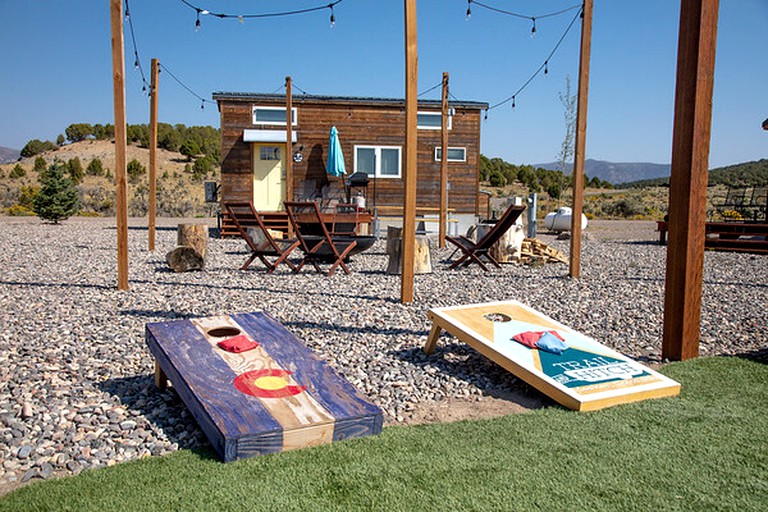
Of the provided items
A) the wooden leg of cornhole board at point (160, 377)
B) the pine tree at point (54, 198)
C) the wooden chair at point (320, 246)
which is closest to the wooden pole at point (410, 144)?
the wooden chair at point (320, 246)

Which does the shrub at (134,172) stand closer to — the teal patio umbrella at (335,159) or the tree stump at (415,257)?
the teal patio umbrella at (335,159)

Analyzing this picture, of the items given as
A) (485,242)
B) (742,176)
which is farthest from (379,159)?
(742,176)

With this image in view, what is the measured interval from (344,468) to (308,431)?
0.84 feet

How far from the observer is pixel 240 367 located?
10.1 feet

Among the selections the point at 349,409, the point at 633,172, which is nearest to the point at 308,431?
the point at 349,409

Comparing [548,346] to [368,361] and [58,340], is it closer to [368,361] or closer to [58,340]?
[368,361]

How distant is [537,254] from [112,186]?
108ft

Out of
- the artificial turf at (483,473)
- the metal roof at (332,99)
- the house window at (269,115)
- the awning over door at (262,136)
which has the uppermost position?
the metal roof at (332,99)

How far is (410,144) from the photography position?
5.85 metres

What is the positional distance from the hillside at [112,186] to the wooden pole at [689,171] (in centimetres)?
2104

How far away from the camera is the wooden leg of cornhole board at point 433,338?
4.03 metres

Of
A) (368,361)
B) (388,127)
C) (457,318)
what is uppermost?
(388,127)

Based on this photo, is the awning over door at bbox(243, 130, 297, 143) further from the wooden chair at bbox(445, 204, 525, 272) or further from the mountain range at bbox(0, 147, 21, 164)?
the mountain range at bbox(0, 147, 21, 164)

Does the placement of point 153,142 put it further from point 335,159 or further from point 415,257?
point 415,257
